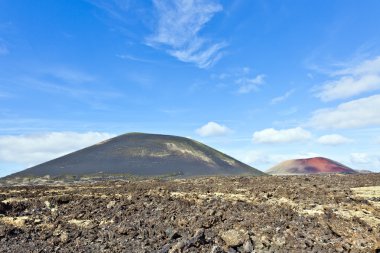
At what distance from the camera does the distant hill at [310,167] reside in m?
157

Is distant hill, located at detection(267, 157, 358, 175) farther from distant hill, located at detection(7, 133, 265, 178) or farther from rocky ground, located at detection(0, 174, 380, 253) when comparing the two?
rocky ground, located at detection(0, 174, 380, 253)

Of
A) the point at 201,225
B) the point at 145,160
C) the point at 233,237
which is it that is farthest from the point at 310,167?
the point at 233,237

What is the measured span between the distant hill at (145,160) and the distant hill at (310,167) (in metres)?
23.5

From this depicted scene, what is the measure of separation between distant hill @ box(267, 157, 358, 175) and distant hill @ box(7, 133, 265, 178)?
23463 mm

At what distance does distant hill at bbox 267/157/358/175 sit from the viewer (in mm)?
157125

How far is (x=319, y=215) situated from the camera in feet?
59.5

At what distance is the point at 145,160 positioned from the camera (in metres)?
136

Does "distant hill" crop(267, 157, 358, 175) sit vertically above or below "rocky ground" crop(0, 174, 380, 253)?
above

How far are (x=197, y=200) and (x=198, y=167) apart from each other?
109817mm

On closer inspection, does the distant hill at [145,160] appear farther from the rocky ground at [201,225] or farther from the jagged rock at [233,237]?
Result: the jagged rock at [233,237]

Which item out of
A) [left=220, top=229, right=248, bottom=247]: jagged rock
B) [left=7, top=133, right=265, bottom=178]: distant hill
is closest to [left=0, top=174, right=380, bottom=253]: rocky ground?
[left=220, top=229, right=248, bottom=247]: jagged rock

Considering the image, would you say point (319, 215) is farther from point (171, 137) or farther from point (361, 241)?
point (171, 137)

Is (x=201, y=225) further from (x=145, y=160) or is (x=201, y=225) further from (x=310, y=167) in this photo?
(x=310, y=167)

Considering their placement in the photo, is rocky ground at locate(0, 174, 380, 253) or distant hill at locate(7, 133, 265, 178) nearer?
rocky ground at locate(0, 174, 380, 253)
